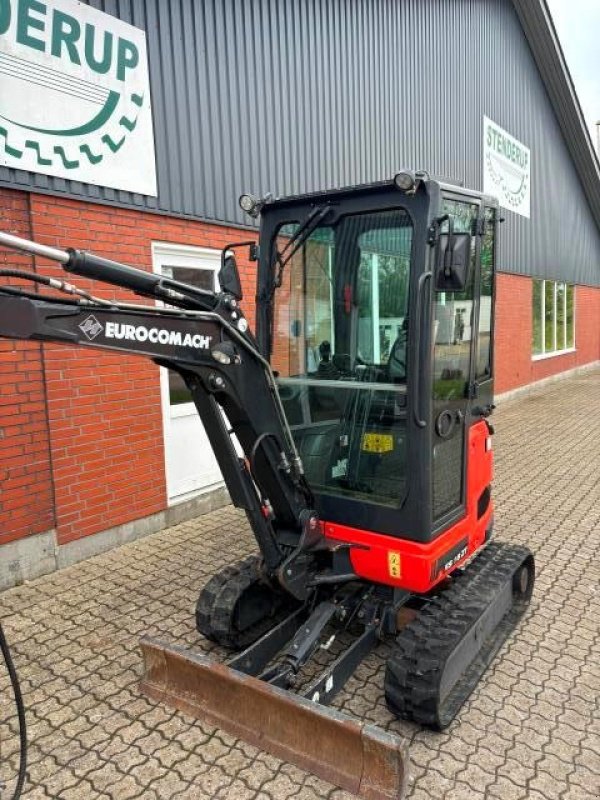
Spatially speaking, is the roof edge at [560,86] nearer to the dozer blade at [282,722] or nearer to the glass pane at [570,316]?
the glass pane at [570,316]

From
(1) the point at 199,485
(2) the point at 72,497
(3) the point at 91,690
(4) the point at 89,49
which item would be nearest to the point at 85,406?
(2) the point at 72,497

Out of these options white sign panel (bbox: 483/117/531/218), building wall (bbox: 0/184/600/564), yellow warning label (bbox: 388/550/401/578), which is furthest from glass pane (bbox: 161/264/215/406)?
white sign panel (bbox: 483/117/531/218)

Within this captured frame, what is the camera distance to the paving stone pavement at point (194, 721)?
2588mm

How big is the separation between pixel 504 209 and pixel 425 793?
1207 cm

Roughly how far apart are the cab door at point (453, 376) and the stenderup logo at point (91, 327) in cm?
155

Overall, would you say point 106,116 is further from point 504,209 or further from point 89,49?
point 504,209

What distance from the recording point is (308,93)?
6922 millimetres

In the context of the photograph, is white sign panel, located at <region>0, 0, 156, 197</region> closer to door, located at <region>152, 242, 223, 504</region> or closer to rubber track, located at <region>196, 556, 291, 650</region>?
door, located at <region>152, 242, 223, 504</region>

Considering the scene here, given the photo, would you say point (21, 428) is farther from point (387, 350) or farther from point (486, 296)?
point (486, 296)

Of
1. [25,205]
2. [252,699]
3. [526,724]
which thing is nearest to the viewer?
[252,699]

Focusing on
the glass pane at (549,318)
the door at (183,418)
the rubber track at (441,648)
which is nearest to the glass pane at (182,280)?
the door at (183,418)

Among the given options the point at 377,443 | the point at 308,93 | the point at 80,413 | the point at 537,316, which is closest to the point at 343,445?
the point at 377,443

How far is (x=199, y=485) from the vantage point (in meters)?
5.99

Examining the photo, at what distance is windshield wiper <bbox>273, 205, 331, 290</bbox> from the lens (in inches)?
122
